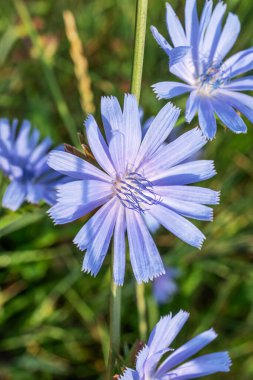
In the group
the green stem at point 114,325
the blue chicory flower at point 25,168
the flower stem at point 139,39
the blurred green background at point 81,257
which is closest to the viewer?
the flower stem at point 139,39

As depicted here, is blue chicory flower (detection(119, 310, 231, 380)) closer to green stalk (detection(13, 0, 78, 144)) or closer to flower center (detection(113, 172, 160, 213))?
flower center (detection(113, 172, 160, 213))

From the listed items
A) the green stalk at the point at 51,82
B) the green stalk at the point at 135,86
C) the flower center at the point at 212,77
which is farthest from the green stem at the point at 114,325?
the green stalk at the point at 51,82

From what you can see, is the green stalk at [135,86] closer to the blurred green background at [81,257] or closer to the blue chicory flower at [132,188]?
the blue chicory flower at [132,188]

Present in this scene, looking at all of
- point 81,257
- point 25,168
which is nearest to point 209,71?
point 25,168

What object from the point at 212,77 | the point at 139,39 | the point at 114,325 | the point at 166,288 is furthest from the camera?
the point at 166,288

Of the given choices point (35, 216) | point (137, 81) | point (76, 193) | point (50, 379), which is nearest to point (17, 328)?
point (50, 379)

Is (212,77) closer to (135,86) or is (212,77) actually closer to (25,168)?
(135,86)
